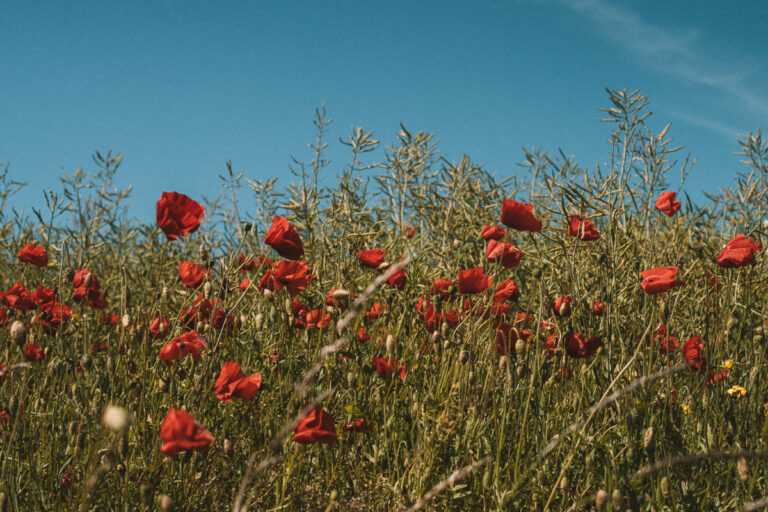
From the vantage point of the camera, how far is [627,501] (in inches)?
57.2

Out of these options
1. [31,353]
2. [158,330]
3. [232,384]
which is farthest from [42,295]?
[232,384]

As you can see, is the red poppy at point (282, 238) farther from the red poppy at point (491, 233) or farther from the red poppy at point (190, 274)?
the red poppy at point (491, 233)

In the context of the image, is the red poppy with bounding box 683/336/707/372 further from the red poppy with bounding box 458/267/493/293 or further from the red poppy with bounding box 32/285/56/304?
the red poppy with bounding box 32/285/56/304

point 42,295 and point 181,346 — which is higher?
point 42,295

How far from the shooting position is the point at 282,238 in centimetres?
173

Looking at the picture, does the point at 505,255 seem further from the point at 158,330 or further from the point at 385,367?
the point at 158,330

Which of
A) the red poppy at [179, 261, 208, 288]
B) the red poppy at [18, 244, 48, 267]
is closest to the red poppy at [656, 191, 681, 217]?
the red poppy at [179, 261, 208, 288]

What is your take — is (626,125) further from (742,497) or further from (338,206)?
(742,497)

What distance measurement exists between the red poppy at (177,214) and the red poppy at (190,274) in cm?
29

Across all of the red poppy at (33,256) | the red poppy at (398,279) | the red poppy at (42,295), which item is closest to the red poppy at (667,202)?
the red poppy at (398,279)

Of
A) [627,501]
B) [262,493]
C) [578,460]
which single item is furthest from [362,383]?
[627,501]

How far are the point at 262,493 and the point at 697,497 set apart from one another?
1.20 m

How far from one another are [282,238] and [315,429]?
0.64 metres

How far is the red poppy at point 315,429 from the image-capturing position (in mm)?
1283
